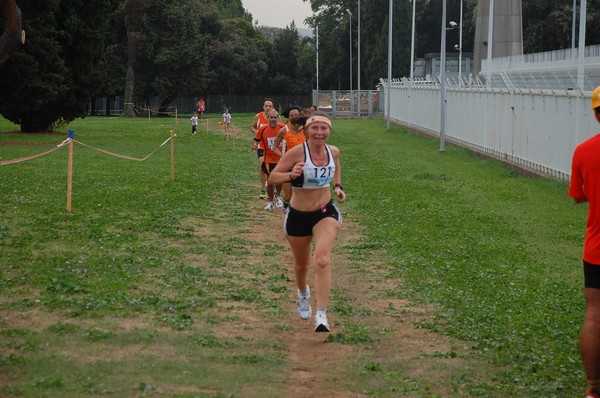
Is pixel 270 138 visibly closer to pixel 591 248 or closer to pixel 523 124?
pixel 523 124

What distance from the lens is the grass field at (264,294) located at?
754 centimetres

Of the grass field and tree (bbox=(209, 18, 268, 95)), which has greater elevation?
tree (bbox=(209, 18, 268, 95))

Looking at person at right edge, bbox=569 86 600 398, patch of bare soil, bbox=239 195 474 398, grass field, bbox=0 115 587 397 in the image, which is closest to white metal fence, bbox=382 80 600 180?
grass field, bbox=0 115 587 397

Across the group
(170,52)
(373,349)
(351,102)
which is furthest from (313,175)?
(351,102)

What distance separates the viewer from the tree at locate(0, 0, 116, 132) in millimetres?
35844

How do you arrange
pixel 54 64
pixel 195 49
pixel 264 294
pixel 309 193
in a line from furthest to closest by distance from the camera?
pixel 195 49 < pixel 54 64 < pixel 264 294 < pixel 309 193

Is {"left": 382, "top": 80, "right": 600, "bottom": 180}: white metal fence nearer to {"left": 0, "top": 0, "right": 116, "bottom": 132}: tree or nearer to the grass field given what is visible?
the grass field

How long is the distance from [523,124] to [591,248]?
70.4 ft

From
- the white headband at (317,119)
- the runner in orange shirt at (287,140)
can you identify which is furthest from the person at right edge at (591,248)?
the runner in orange shirt at (287,140)

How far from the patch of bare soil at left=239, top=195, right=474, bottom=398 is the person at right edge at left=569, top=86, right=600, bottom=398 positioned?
0.98m

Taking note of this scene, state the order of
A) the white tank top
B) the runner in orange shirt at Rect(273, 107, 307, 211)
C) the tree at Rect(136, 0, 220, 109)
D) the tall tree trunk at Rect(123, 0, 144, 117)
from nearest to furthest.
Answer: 1. the white tank top
2. the runner in orange shirt at Rect(273, 107, 307, 211)
3. the tall tree trunk at Rect(123, 0, 144, 117)
4. the tree at Rect(136, 0, 220, 109)

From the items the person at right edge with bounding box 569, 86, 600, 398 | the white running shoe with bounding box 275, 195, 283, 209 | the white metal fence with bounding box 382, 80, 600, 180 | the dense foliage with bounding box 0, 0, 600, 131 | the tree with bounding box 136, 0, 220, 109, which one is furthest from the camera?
the tree with bounding box 136, 0, 220, 109

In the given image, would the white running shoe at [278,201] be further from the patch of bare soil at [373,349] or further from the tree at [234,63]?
the tree at [234,63]

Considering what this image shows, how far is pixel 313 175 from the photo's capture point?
9531 millimetres
